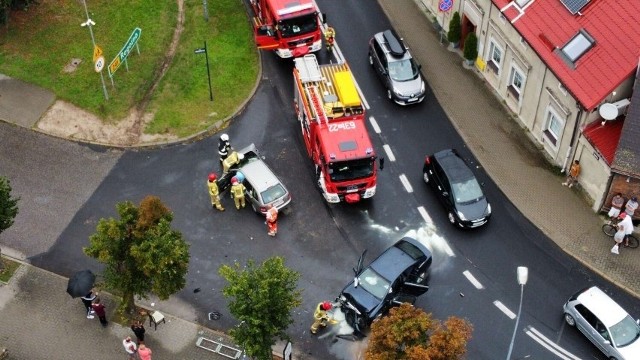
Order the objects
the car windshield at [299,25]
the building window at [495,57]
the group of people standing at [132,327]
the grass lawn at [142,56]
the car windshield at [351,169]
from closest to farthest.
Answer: the group of people standing at [132,327] → the car windshield at [351,169] → the building window at [495,57] → the grass lawn at [142,56] → the car windshield at [299,25]

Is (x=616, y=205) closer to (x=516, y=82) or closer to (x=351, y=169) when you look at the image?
(x=516, y=82)

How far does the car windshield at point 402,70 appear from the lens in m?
38.0

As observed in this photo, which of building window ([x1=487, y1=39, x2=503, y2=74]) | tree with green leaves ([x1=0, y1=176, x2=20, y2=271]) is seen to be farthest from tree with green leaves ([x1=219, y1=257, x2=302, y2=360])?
building window ([x1=487, y1=39, x2=503, y2=74])

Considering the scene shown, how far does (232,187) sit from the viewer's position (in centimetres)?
3284

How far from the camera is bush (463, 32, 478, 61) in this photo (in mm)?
38844

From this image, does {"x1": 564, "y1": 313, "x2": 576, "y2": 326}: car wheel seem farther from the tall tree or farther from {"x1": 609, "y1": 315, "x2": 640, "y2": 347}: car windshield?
the tall tree

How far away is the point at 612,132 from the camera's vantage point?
105 ft

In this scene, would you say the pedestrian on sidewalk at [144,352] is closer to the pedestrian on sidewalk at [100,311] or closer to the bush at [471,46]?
the pedestrian on sidewalk at [100,311]

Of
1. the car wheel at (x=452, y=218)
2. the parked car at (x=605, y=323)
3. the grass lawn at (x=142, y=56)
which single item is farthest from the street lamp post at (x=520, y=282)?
the grass lawn at (x=142, y=56)

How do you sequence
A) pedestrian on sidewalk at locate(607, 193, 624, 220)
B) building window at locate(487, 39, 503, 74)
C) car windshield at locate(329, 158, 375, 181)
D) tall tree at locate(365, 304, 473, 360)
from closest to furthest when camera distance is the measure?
1. tall tree at locate(365, 304, 473, 360)
2. pedestrian on sidewalk at locate(607, 193, 624, 220)
3. car windshield at locate(329, 158, 375, 181)
4. building window at locate(487, 39, 503, 74)

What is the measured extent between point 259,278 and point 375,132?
13.7 m

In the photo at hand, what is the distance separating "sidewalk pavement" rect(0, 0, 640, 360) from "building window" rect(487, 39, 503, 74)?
3.80ft

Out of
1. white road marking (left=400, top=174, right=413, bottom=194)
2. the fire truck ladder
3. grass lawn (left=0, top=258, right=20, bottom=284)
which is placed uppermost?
the fire truck ladder

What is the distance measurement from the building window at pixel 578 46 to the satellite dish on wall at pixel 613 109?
2.38 meters
